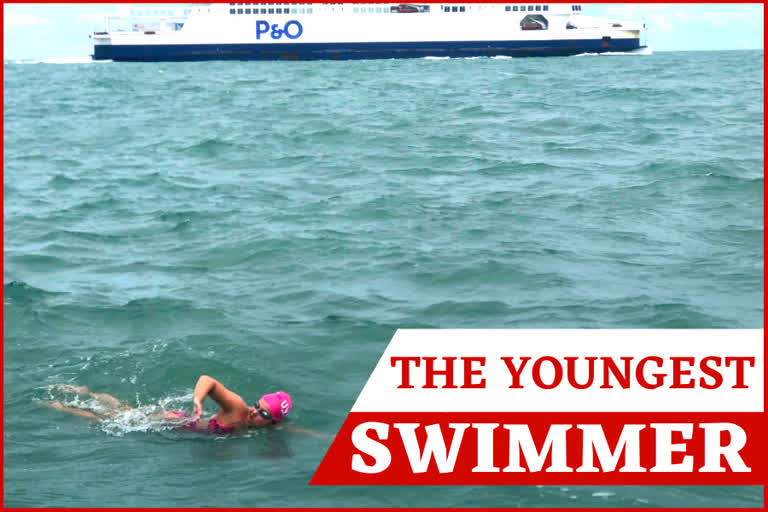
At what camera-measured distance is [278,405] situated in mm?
6340

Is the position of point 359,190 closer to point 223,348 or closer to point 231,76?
point 223,348

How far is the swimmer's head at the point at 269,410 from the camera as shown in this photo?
634cm

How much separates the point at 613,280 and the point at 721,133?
34.8 ft

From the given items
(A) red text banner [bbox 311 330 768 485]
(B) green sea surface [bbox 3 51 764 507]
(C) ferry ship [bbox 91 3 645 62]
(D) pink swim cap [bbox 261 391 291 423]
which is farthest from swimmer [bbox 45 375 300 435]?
(C) ferry ship [bbox 91 3 645 62]

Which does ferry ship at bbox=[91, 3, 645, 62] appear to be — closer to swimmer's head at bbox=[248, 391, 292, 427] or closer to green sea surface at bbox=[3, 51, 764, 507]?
green sea surface at bbox=[3, 51, 764, 507]

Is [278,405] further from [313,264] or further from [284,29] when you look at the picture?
[284,29]

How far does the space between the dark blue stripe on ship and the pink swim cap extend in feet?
177

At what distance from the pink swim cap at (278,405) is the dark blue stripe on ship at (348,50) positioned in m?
53.9

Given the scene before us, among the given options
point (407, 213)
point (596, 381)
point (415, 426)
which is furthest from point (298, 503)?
point (407, 213)

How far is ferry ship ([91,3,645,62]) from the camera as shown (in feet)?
190

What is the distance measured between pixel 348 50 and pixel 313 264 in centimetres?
5068

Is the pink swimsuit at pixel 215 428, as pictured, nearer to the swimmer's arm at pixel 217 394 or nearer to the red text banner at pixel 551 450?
the swimmer's arm at pixel 217 394

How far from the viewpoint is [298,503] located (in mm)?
5203

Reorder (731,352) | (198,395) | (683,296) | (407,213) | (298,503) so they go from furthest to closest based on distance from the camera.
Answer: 1. (407,213)
2. (683,296)
3. (731,352)
4. (198,395)
5. (298,503)
